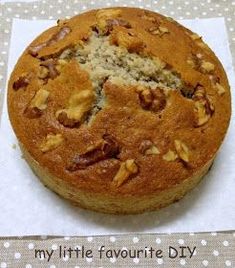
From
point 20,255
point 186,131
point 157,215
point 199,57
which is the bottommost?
point 20,255

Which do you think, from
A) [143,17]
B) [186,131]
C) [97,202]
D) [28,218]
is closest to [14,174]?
[28,218]

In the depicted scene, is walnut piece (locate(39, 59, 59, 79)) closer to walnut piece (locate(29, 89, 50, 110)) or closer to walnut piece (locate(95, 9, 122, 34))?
walnut piece (locate(29, 89, 50, 110))

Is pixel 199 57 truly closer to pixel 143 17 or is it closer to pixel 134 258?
pixel 143 17

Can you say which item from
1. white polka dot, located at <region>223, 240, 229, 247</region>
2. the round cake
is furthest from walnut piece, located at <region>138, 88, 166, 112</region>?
white polka dot, located at <region>223, 240, 229, 247</region>

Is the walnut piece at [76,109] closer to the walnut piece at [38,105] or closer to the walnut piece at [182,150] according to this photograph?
the walnut piece at [38,105]

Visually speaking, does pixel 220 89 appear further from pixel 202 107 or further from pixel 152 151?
pixel 152 151
